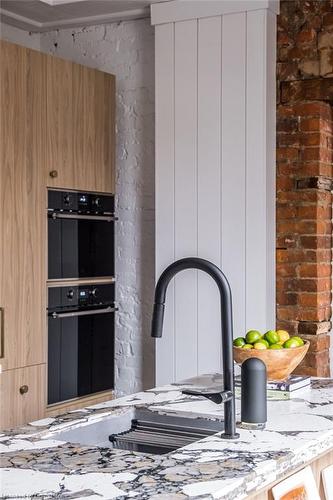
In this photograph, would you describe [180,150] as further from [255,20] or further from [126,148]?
[255,20]

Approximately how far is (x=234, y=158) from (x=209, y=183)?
7.5 inches

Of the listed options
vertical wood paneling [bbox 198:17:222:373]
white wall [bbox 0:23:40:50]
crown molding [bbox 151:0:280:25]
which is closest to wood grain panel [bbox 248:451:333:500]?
vertical wood paneling [bbox 198:17:222:373]

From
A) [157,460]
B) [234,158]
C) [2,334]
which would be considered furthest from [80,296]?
[157,460]

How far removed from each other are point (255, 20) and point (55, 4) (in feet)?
3.62

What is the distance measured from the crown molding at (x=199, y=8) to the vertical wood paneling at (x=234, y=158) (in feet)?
0.16

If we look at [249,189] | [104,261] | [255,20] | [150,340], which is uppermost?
[255,20]

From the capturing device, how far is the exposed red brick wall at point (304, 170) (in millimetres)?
4152

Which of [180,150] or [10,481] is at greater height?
[180,150]

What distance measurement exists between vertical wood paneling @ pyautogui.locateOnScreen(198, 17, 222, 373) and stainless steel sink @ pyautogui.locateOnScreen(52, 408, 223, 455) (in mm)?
1763

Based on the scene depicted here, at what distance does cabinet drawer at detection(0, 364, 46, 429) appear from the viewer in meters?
3.85

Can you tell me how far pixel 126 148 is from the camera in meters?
4.67

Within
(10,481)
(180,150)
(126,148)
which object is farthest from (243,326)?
(10,481)

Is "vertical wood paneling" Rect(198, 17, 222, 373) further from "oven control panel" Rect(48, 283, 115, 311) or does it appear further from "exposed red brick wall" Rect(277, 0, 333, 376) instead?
"oven control panel" Rect(48, 283, 115, 311)

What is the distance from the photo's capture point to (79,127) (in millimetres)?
4273
